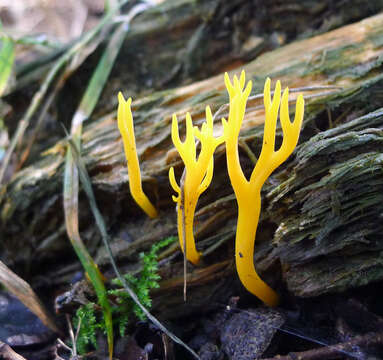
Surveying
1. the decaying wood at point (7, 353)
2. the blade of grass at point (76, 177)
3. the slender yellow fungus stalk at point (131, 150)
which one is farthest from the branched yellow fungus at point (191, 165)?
the decaying wood at point (7, 353)

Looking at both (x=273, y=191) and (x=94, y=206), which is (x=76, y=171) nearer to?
(x=94, y=206)

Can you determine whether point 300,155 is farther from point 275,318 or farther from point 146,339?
point 146,339

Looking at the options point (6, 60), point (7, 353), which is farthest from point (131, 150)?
point (6, 60)

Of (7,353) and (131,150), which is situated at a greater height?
(131,150)

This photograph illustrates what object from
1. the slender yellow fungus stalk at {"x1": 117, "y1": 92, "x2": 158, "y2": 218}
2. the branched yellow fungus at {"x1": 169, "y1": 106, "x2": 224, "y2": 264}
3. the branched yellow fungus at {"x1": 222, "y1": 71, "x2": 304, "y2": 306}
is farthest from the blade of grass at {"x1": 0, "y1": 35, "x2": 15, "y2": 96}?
the branched yellow fungus at {"x1": 222, "y1": 71, "x2": 304, "y2": 306}

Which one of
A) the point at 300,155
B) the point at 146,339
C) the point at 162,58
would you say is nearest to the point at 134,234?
the point at 146,339

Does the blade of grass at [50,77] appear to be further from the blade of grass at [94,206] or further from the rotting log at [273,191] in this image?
the blade of grass at [94,206]

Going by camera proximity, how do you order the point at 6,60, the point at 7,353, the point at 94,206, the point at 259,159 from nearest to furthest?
1. the point at 259,159
2. the point at 7,353
3. the point at 94,206
4. the point at 6,60
